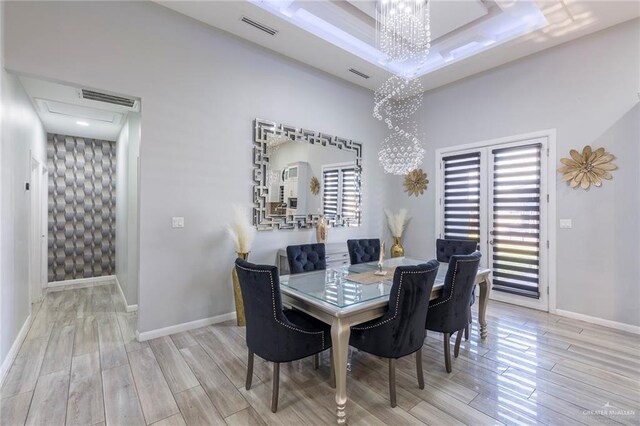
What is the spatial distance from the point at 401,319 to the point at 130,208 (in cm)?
386

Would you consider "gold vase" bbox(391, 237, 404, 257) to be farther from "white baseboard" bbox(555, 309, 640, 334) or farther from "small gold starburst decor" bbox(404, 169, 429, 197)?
"white baseboard" bbox(555, 309, 640, 334)

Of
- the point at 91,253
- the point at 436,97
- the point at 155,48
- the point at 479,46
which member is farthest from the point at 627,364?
the point at 91,253

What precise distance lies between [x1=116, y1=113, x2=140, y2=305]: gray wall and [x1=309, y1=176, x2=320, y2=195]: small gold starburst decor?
2360mm

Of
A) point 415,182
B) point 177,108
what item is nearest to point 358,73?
point 415,182

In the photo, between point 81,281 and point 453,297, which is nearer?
point 453,297

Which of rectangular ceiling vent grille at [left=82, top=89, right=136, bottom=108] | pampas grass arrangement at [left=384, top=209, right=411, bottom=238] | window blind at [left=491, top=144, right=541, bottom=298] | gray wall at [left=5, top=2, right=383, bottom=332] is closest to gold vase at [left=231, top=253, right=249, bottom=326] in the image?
gray wall at [left=5, top=2, right=383, bottom=332]

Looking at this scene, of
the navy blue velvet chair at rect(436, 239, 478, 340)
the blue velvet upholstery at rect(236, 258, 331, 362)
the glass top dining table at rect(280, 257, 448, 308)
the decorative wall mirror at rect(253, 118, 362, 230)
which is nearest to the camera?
the blue velvet upholstery at rect(236, 258, 331, 362)

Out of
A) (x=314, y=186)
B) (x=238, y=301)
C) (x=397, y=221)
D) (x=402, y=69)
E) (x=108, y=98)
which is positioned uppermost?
(x=402, y=69)

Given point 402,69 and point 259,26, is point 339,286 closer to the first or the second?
point 259,26

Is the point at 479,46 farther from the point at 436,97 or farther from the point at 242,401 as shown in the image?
the point at 242,401

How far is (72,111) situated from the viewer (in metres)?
4.00

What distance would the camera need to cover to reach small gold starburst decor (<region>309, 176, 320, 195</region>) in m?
4.54

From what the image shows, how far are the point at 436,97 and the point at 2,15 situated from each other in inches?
218

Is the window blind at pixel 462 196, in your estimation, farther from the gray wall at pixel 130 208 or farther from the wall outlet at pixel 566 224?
the gray wall at pixel 130 208
